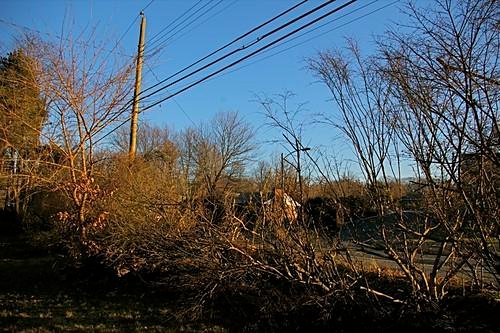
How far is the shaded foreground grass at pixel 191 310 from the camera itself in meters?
5.77

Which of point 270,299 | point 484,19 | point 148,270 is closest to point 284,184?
point 270,299

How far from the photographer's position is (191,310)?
755cm

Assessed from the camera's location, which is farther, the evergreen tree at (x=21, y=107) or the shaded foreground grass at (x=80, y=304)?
the evergreen tree at (x=21, y=107)

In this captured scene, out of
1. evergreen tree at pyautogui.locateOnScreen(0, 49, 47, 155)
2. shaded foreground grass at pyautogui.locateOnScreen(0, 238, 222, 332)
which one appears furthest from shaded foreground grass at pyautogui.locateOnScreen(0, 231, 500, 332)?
evergreen tree at pyautogui.locateOnScreen(0, 49, 47, 155)

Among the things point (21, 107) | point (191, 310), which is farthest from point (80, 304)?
point (21, 107)

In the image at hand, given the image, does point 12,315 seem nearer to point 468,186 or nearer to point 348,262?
point 348,262

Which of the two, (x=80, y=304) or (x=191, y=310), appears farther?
(x=80, y=304)

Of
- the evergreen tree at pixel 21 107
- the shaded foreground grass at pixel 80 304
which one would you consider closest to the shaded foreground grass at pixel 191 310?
the shaded foreground grass at pixel 80 304

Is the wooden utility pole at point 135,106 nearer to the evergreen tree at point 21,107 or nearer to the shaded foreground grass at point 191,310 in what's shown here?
the evergreen tree at point 21,107

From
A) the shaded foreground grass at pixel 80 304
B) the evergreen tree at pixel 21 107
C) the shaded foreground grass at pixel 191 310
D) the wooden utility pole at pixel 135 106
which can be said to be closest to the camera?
the shaded foreground grass at pixel 191 310

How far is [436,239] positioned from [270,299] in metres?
2.63

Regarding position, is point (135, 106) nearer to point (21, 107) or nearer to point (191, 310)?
point (21, 107)

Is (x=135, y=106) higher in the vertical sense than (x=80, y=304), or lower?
higher

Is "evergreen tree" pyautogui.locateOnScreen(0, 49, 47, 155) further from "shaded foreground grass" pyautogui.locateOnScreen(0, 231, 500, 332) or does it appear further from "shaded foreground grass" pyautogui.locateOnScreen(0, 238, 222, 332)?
"shaded foreground grass" pyautogui.locateOnScreen(0, 231, 500, 332)
